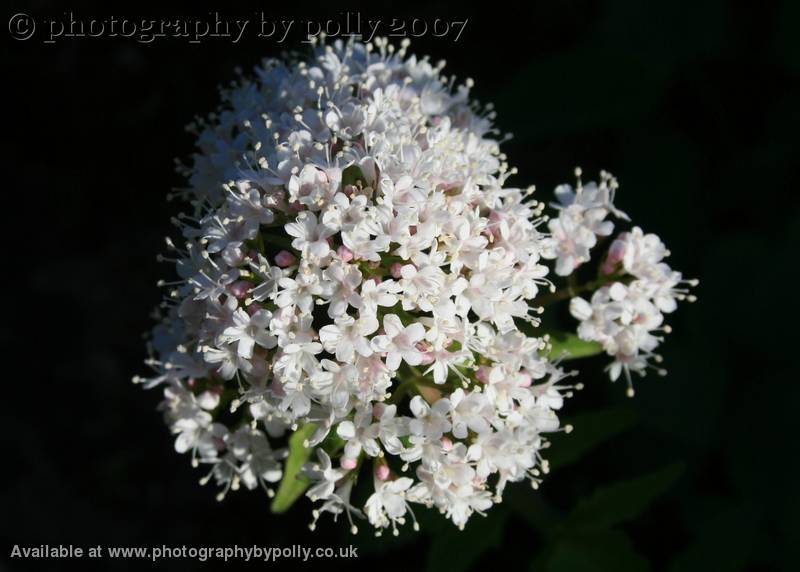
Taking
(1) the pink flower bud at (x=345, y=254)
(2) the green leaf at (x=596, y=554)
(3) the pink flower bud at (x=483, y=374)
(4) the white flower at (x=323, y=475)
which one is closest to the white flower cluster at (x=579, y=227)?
(3) the pink flower bud at (x=483, y=374)

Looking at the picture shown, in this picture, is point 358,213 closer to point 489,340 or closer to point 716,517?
point 489,340

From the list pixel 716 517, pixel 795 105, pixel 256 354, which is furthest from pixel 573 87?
pixel 256 354

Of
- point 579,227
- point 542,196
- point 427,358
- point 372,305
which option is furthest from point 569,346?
point 542,196

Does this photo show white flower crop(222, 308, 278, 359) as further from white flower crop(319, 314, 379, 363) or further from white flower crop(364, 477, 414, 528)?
white flower crop(364, 477, 414, 528)

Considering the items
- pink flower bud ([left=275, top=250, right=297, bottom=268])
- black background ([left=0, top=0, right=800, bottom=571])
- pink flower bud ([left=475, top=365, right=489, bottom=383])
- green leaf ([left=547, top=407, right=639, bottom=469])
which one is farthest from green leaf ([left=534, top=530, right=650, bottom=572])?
pink flower bud ([left=275, top=250, right=297, bottom=268])

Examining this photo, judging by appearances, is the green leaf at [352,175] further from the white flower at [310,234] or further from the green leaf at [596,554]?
the green leaf at [596,554]

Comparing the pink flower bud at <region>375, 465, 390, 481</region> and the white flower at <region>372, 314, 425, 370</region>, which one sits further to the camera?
the pink flower bud at <region>375, 465, 390, 481</region>

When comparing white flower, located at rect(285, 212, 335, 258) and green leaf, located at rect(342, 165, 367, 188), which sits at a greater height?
green leaf, located at rect(342, 165, 367, 188)
